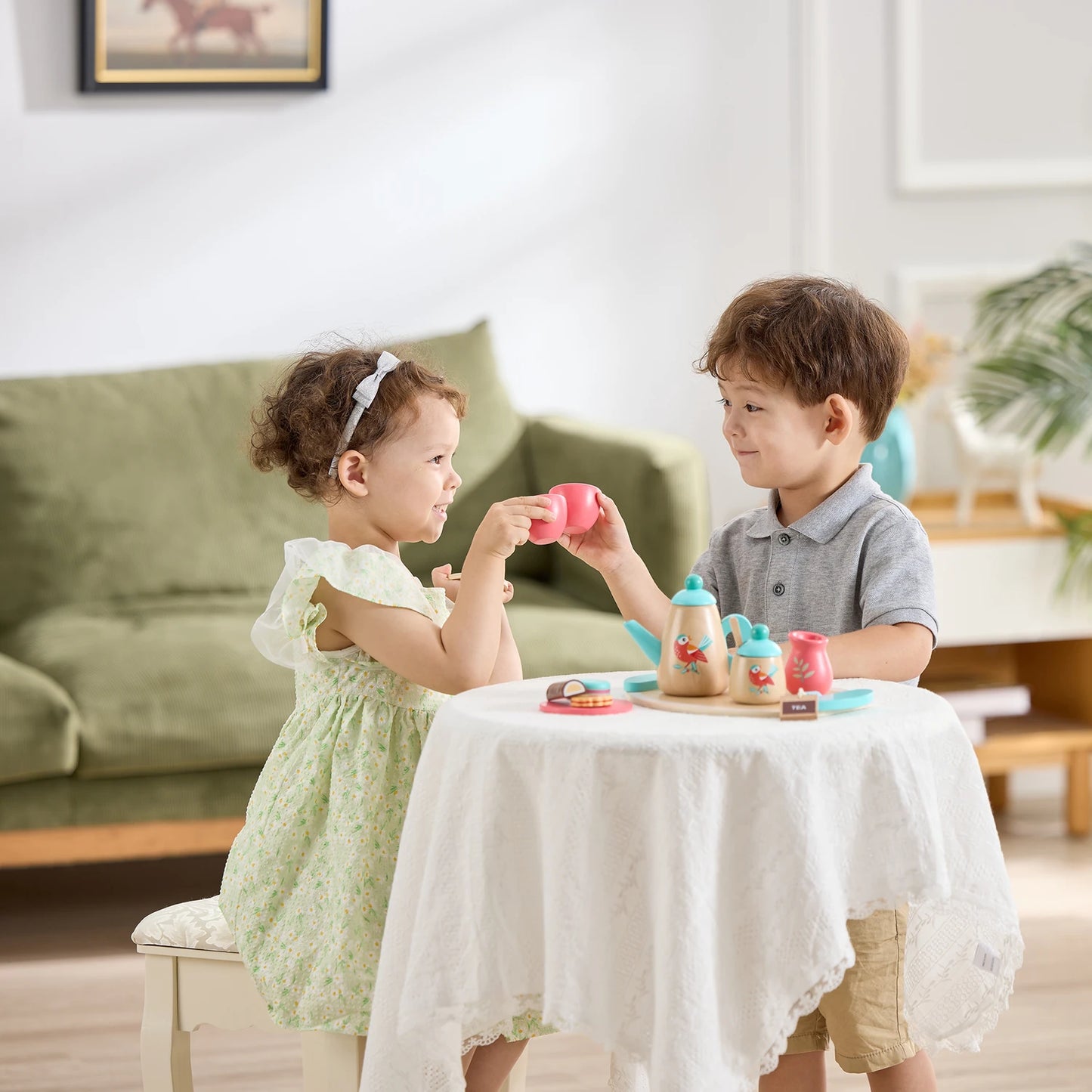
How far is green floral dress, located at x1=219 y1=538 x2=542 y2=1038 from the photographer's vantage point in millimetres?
1498

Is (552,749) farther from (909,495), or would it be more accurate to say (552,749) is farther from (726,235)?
(726,235)

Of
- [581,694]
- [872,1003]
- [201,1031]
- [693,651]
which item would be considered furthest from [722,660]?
[201,1031]

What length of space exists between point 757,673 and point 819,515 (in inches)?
13.9

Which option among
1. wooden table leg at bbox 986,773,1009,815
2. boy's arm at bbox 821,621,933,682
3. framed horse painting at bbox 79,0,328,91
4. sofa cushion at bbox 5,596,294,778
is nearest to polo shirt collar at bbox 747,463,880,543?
boy's arm at bbox 821,621,933,682

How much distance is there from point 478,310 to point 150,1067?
7.51 feet

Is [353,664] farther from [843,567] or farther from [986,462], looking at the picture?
[986,462]

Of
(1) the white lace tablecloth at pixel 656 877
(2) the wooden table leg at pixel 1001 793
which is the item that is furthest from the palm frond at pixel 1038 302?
(1) the white lace tablecloth at pixel 656 877

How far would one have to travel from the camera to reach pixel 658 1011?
48.8 inches

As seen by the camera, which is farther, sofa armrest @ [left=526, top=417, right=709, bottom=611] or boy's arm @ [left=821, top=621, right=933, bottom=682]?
sofa armrest @ [left=526, top=417, right=709, bottom=611]

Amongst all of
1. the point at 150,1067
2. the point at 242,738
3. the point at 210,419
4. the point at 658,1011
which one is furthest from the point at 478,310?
the point at 658,1011

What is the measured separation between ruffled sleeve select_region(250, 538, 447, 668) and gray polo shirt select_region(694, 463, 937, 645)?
1.18ft

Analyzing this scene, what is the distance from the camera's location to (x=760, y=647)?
1364 millimetres

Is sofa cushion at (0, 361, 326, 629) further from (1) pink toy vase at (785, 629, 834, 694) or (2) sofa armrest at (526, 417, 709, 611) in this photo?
(1) pink toy vase at (785, 629, 834, 694)

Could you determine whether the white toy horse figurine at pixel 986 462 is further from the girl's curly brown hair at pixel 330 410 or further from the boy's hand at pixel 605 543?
the girl's curly brown hair at pixel 330 410
